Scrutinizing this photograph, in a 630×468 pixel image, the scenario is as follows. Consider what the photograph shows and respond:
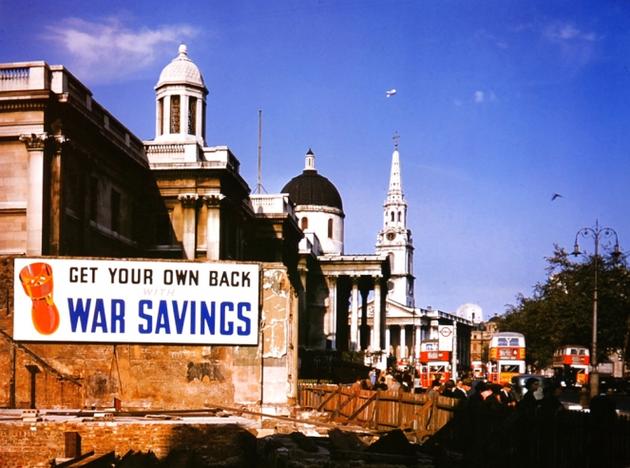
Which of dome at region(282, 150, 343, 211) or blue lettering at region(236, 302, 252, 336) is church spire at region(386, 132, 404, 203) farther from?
blue lettering at region(236, 302, 252, 336)

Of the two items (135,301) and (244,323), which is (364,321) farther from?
(135,301)

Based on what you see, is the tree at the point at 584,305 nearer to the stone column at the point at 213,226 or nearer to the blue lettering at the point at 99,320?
the stone column at the point at 213,226

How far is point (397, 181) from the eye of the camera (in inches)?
6560

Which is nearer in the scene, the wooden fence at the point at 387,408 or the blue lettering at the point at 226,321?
the wooden fence at the point at 387,408

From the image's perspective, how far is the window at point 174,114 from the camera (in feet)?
175

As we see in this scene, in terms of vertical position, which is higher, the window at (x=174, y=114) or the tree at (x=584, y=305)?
the window at (x=174, y=114)

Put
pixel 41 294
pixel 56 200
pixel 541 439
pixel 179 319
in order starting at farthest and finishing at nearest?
pixel 56 200 < pixel 179 319 < pixel 41 294 < pixel 541 439

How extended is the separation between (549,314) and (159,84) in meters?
30.0

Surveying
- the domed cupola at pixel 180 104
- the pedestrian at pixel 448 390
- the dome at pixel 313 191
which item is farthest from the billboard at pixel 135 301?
the dome at pixel 313 191

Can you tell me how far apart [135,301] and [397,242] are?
135614 millimetres

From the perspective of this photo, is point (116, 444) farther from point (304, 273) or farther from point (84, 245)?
point (304, 273)

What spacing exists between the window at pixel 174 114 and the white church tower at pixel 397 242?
105m

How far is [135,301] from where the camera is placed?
2589cm

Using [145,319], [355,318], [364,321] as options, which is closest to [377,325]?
[355,318]
